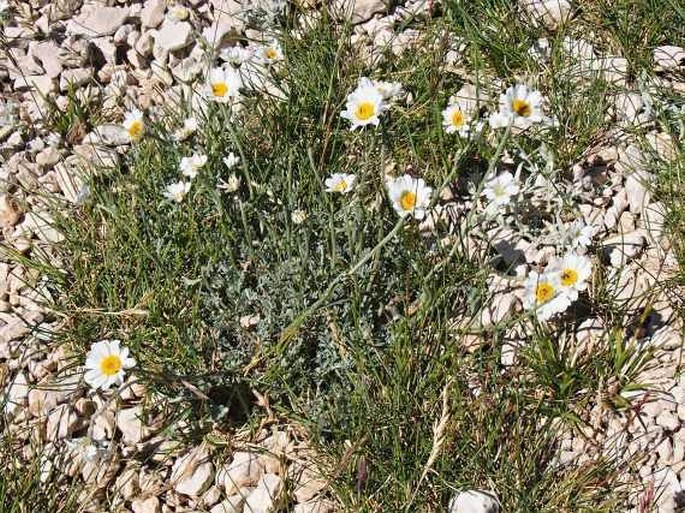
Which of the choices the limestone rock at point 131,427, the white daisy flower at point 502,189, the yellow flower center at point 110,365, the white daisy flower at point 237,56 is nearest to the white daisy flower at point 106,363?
the yellow flower center at point 110,365

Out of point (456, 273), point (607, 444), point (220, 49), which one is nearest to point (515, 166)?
point (456, 273)

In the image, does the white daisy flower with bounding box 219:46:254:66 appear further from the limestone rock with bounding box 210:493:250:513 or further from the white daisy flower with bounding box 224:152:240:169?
the limestone rock with bounding box 210:493:250:513

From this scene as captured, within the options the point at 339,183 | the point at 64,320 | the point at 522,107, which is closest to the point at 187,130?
the point at 339,183

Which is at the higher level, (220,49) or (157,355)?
(220,49)

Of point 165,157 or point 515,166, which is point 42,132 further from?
point 515,166

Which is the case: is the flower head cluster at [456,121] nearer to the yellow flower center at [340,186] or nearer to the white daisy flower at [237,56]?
the yellow flower center at [340,186]

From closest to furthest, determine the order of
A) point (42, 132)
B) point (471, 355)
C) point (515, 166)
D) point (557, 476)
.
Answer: point (557, 476)
point (471, 355)
point (515, 166)
point (42, 132)
